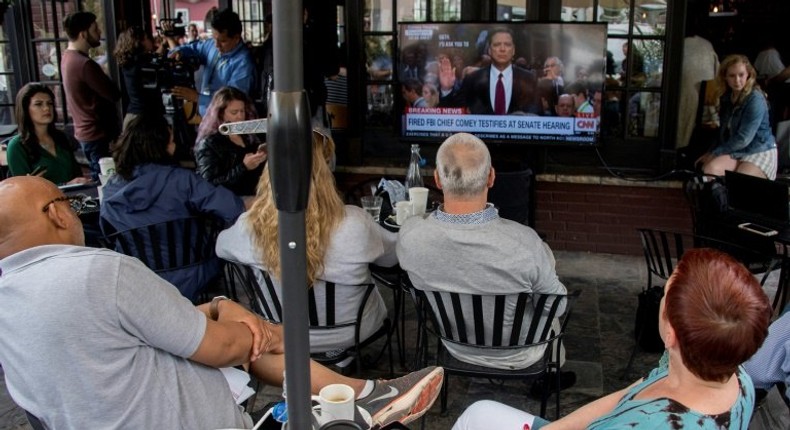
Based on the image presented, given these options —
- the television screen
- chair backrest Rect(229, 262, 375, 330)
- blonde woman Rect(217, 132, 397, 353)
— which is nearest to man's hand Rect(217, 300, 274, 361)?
blonde woman Rect(217, 132, 397, 353)

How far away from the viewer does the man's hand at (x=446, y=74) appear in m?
5.02

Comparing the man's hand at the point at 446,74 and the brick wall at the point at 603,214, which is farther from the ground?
the man's hand at the point at 446,74

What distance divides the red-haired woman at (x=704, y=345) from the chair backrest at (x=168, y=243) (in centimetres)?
236

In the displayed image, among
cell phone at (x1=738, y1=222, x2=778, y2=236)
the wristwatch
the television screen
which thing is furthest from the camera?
the television screen

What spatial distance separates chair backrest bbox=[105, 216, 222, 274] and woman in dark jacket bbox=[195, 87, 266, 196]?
515mm

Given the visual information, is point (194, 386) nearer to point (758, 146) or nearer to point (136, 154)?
point (136, 154)

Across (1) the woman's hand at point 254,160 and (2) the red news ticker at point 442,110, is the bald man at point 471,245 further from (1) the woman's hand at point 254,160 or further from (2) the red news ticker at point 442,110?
(2) the red news ticker at point 442,110

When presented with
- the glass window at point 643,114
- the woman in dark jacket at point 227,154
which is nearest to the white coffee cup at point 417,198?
the woman in dark jacket at point 227,154

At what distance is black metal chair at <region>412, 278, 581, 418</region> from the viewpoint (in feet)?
8.46

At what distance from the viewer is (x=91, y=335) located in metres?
1.61

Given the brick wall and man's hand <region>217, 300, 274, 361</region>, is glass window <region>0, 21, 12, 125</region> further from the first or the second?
man's hand <region>217, 300, 274, 361</region>

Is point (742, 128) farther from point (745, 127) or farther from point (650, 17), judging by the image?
point (650, 17)

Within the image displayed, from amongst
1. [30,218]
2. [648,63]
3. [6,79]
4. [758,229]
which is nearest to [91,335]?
[30,218]

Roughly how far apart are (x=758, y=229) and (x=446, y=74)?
2317 millimetres
